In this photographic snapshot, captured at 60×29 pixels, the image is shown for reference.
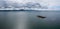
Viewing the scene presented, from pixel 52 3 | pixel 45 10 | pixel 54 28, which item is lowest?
pixel 54 28

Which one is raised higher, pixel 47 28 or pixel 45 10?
pixel 45 10

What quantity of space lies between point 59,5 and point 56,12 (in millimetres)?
128

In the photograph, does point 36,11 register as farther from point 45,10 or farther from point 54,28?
point 54,28

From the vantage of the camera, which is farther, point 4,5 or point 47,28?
point 4,5

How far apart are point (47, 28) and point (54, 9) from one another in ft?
2.41

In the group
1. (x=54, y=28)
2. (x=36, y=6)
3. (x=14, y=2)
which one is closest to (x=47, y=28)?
(x=54, y=28)

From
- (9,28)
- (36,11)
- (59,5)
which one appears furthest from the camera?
(36,11)

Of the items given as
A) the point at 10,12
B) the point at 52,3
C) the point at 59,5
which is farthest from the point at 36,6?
the point at 10,12

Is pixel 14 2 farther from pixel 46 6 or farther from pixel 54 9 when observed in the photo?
pixel 54 9

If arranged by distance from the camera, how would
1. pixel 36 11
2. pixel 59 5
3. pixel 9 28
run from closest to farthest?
1. pixel 9 28
2. pixel 59 5
3. pixel 36 11

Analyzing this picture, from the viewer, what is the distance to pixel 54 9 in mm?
1530

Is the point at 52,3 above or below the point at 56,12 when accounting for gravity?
above

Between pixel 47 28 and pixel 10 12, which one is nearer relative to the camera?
pixel 47 28

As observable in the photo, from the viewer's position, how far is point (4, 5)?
1.51m
